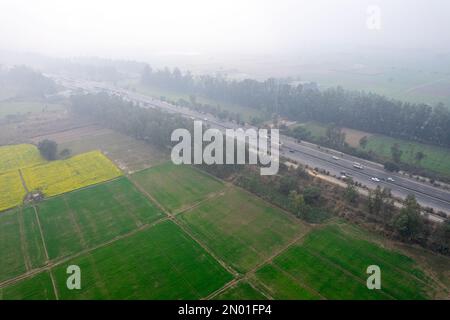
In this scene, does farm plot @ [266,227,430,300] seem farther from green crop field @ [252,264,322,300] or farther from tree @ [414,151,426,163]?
tree @ [414,151,426,163]

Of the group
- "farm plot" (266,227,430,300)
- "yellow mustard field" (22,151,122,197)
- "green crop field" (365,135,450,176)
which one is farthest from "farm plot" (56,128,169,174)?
"green crop field" (365,135,450,176)

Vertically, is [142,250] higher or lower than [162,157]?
lower

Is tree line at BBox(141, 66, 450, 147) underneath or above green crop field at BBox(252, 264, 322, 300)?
above

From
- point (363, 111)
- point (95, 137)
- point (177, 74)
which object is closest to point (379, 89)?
point (363, 111)

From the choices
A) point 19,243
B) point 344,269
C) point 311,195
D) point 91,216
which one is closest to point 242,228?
point 311,195

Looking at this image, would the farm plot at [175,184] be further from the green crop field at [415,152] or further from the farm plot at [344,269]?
the green crop field at [415,152]

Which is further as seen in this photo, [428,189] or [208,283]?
[428,189]
